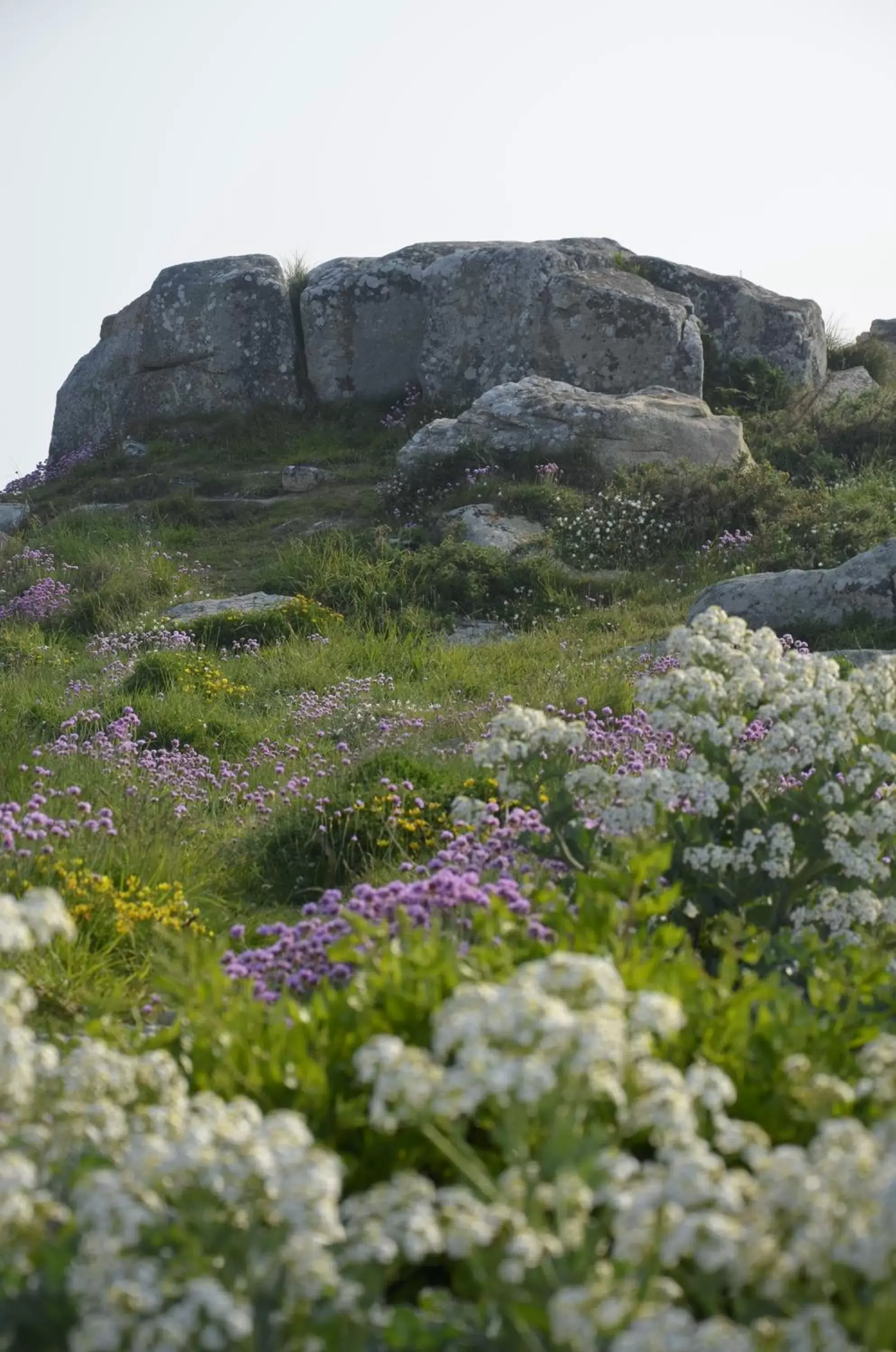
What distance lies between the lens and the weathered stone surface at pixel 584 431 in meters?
15.9

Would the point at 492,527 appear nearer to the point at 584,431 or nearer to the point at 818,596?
the point at 584,431

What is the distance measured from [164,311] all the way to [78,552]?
23.5 feet

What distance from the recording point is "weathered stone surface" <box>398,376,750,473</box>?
15.9 meters

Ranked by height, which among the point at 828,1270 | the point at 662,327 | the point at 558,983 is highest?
the point at 662,327

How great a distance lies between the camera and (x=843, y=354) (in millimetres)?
22375

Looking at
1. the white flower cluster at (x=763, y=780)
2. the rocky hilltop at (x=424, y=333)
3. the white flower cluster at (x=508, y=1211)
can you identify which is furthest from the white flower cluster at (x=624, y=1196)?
the rocky hilltop at (x=424, y=333)

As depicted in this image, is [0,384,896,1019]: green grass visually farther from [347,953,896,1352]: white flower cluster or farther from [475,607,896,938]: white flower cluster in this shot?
[347,953,896,1352]: white flower cluster

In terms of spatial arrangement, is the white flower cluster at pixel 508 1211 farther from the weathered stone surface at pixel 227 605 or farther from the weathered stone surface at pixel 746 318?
the weathered stone surface at pixel 746 318

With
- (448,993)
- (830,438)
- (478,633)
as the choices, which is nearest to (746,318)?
(830,438)

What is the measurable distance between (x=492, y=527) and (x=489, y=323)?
5.84 metres

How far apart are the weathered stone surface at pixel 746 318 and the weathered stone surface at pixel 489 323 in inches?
39.0

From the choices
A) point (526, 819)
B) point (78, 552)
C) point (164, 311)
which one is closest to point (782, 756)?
point (526, 819)

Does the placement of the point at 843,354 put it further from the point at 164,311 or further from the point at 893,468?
the point at 164,311

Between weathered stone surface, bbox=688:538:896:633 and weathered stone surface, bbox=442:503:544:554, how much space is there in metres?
3.63
